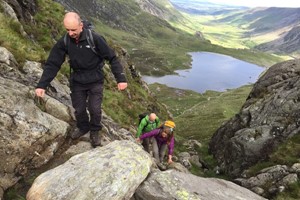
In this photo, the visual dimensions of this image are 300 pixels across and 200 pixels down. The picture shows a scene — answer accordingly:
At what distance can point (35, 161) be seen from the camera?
501 inches

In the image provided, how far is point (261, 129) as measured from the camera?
2662 cm

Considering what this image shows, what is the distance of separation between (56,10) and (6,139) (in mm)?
30353

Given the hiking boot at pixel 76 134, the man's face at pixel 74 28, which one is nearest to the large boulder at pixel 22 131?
the hiking boot at pixel 76 134

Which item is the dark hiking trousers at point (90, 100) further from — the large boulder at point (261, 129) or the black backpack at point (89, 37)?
the large boulder at point (261, 129)

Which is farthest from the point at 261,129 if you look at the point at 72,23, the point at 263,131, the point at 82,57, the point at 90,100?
the point at 72,23

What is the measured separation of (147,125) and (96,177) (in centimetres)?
920

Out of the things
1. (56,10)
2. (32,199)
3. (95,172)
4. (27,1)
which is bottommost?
(56,10)

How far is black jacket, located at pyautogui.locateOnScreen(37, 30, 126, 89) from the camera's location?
12.1 m

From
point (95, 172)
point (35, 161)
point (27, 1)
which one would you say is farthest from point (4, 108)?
point (27, 1)

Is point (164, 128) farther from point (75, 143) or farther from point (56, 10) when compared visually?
point (56, 10)

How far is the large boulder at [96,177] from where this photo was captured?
10172 mm

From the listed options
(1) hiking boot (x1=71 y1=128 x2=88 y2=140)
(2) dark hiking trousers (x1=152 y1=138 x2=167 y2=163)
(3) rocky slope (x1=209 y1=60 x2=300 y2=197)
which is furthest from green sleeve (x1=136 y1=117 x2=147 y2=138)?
(3) rocky slope (x1=209 y1=60 x2=300 y2=197)

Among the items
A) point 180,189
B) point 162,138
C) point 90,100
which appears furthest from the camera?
point 162,138

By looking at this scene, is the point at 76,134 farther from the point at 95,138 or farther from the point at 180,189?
the point at 180,189
